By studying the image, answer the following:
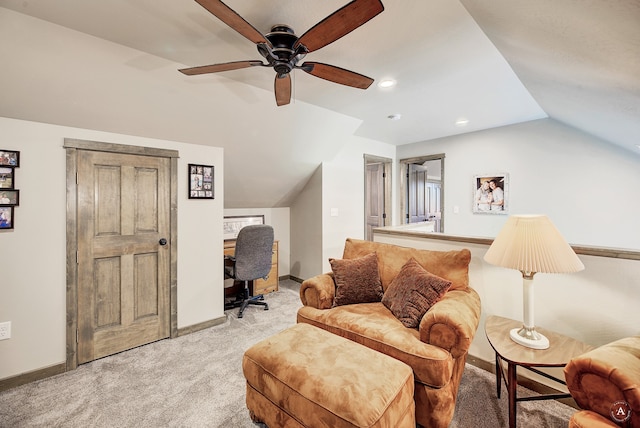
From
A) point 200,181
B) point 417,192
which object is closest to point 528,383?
point 200,181

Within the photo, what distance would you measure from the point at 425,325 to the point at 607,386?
76cm

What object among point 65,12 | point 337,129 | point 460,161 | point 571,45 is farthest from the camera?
point 460,161

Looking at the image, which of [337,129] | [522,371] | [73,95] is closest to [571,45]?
[522,371]

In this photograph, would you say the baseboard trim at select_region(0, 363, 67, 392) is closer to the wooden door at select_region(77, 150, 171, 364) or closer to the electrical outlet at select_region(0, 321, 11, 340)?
the wooden door at select_region(77, 150, 171, 364)

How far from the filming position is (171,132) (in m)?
2.72

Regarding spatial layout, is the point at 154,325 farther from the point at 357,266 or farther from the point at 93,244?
the point at 357,266

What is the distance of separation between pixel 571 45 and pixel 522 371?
2.17 meters

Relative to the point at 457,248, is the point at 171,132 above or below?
above

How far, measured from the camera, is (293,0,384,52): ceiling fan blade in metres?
1.16

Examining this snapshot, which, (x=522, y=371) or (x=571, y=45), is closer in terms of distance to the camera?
(x=571, y=45)

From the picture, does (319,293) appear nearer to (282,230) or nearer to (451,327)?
(451,327)

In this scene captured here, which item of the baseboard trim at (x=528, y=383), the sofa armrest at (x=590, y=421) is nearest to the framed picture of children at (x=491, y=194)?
the baseboard trim at (x=528, y=383)

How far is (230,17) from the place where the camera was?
50.0 inches

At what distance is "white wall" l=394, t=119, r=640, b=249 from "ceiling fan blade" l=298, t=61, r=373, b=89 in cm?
341
